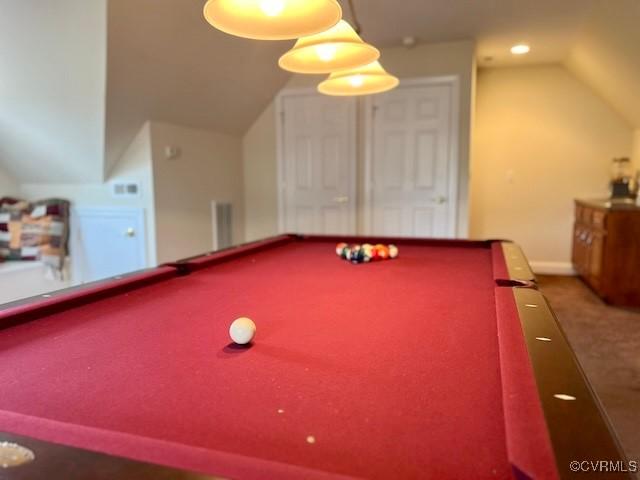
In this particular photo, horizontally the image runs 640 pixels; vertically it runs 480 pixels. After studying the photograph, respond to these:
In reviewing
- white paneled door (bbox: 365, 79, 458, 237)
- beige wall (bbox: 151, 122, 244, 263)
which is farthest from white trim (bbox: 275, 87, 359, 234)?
beige wall (bbox: 151, 122, 244, 263)

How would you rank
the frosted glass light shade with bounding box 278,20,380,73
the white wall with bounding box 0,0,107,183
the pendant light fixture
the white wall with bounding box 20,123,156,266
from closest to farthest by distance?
the pendant light fixture
the frosted glass light shade with bounding box 278,20,380,73
the white wall with bounding box 0,0,107,183
the white wall with bounding box 20,123,156,266

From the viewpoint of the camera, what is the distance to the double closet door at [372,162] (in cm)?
402

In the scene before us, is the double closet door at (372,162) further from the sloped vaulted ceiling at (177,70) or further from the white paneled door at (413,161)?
the sloped vaulted ceiling at (177,70)

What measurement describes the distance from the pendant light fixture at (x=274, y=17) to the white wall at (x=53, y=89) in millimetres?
1431

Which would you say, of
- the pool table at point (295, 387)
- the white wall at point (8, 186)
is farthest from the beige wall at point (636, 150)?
the white wall at point (8, 186)

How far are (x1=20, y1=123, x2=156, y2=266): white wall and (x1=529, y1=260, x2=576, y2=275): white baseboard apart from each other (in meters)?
4.01

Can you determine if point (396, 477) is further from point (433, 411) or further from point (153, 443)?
point (153, 443)

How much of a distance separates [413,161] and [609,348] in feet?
7.17

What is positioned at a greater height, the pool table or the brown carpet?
the pool table

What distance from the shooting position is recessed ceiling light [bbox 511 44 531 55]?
403 cm

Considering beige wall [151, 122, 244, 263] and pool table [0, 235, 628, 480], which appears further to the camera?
beige wall [151, 122, 244, 263]

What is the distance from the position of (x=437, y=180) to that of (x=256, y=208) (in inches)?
75.2

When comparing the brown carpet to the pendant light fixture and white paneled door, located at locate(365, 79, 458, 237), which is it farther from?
the pendant light fixture

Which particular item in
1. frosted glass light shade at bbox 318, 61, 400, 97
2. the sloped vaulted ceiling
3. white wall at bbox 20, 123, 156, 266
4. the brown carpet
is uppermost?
the sloped vaulted ceiling
